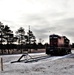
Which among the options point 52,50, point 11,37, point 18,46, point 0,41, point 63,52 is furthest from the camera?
point 18,46

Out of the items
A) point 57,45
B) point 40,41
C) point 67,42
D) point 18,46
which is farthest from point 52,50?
point 40,41

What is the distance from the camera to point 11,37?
230 ft

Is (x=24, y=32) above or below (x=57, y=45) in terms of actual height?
above

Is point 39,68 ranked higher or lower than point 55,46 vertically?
lower

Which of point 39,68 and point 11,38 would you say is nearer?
point 39,68

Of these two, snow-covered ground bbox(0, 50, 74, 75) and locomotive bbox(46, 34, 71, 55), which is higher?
locomotive bbox(46, 34, 71, 55)

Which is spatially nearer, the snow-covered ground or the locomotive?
the snow-covered ground

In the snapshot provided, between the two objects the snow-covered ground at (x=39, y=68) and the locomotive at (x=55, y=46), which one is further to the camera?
the locomotive at (x=55, y=46)

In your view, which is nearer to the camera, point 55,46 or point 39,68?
point 39,68

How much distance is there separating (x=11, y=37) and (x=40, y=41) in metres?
57.0

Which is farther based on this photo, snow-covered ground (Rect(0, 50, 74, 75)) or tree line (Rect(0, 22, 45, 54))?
tree line (Rect(0, 22, 45, 54))

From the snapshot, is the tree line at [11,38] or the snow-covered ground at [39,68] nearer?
the snow-covered ground at [39,68]

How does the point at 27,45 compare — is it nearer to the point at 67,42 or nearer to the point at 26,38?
the point at 26,38

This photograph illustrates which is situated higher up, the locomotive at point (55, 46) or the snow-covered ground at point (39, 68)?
the locomotive at point (55, 46)
